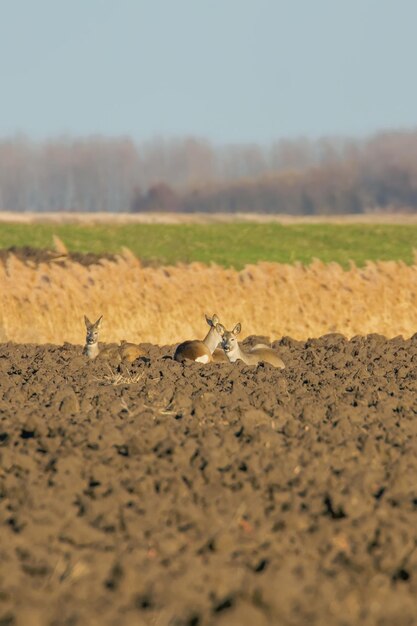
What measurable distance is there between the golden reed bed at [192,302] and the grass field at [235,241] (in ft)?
37.6

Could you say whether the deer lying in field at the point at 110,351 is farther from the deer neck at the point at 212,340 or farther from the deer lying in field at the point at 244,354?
the deer lying in field at the point at 244,354

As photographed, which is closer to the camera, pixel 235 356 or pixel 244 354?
pixel 235 356

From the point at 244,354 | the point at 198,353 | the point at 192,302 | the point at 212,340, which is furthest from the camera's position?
the point at 192,302

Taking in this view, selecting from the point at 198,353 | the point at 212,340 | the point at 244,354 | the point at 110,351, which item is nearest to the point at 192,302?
the point at 212,340

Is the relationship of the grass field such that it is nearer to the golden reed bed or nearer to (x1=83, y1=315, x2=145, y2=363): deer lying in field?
the golden reed bed

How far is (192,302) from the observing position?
25.8 metres

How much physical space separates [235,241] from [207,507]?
39.0 m

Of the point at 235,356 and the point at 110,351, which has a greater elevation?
the point at 110,351

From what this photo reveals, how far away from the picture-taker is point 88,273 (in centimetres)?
2670

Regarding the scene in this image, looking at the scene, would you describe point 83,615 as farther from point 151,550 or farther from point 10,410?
point 10,410

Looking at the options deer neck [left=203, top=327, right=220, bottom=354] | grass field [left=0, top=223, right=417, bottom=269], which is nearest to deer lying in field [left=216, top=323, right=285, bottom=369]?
deer neck [left=203, top=327, right=220, bottom=354]

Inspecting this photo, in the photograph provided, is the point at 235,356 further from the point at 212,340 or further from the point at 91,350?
the point at 91,350

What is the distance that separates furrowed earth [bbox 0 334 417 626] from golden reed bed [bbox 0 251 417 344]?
10347mm

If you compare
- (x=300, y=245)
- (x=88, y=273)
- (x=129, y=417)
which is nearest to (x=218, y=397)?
(x=129, y=417)
